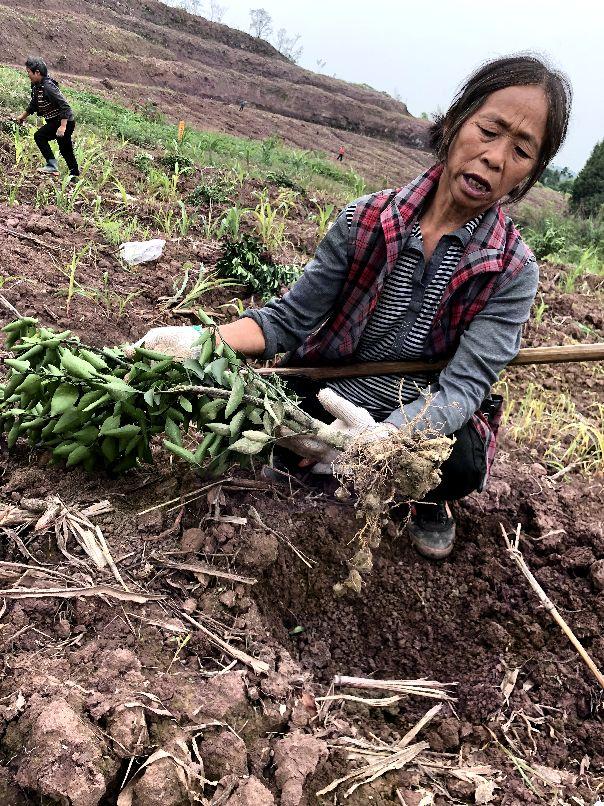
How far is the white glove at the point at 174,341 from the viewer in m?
1.68

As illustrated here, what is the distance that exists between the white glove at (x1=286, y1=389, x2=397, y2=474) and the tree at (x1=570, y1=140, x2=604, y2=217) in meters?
14.4

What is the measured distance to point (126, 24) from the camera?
22.7 meters

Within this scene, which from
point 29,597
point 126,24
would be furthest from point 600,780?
point 126,24

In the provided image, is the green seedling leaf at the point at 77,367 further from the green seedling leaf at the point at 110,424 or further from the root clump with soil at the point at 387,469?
the root clump with soil at the point at 387,469

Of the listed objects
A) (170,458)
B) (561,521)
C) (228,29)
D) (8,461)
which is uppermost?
(228,29)

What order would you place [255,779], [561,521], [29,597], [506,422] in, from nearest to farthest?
[255,779]
[29,597]
[561,521]
[506,422]

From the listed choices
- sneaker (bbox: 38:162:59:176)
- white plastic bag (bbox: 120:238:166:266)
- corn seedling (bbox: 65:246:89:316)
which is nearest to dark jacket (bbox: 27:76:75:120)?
sneaker (bbox: 38:162:59:176)

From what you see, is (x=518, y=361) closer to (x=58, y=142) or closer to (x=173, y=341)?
(x=173, y=341)

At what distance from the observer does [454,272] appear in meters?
1.62

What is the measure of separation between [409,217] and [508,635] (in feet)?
3.92

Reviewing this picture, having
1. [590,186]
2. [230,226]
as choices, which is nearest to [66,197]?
[230,226]

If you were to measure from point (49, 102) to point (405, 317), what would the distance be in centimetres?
449

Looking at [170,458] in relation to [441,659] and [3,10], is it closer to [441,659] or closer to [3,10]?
[441,659]

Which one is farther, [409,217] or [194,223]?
[194,223]
